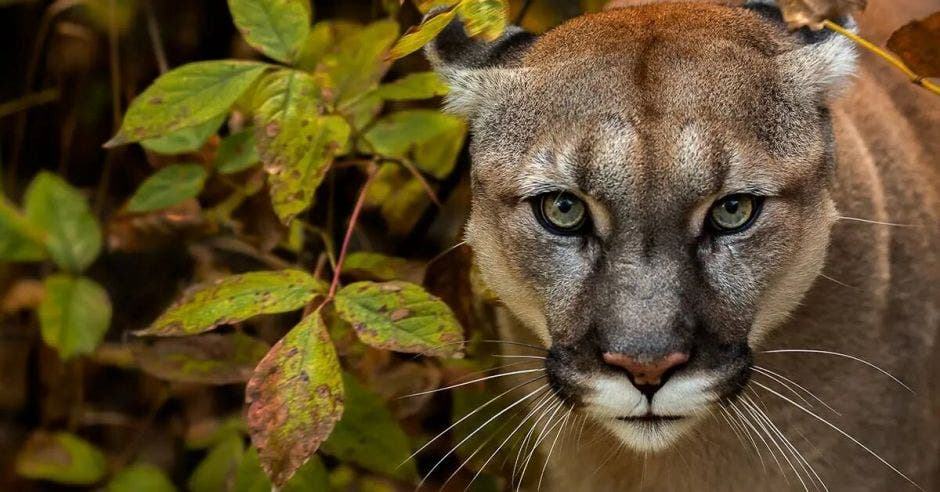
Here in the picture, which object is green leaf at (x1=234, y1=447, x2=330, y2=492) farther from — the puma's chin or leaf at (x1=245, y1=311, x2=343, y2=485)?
the puma's chin

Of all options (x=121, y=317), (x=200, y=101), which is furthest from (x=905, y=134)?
(x=121, y=317)

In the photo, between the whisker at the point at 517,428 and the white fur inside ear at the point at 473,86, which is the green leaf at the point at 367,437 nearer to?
the whisker at the point at 517,428

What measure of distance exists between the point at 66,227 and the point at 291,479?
3.27 feet

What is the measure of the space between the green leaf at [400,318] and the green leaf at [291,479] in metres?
0.44

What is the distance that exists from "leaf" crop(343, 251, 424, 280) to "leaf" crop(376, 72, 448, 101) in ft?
1.01

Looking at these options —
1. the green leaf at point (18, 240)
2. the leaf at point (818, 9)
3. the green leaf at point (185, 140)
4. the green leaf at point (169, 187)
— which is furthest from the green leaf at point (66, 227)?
the leaf at point (818, 9)

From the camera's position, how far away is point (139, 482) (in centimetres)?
296

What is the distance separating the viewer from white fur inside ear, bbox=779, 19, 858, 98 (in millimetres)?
2115

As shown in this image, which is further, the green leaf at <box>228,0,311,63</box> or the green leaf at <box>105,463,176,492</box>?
the green leaf at <box>105,463,176,492</box>

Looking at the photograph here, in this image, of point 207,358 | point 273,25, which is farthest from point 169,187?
point 273,25

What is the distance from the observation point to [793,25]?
73.3 inches

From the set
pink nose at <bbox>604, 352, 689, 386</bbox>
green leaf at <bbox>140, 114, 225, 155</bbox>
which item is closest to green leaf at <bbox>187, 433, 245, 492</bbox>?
green leaf at <bbox>140, 114, 225, 155</bbox>

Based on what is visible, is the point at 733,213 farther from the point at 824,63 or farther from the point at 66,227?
the point at 66,227

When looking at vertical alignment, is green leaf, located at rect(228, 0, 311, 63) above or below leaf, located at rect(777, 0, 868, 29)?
below
